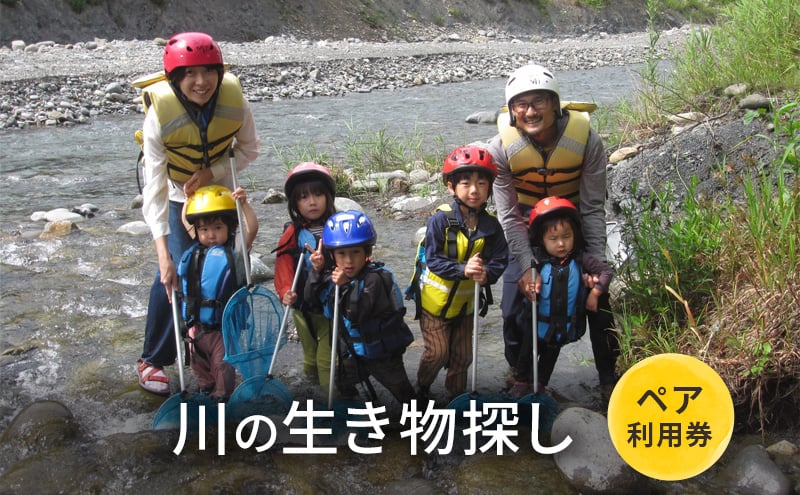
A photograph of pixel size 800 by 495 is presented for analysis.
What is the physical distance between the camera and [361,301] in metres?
3.98

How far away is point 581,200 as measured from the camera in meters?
4.29

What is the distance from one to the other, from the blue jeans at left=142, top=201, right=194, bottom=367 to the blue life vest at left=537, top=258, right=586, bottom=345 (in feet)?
6.89

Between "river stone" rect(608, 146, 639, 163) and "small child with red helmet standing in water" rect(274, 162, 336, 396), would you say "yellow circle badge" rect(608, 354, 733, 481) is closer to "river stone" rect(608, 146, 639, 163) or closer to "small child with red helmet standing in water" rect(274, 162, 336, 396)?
"small child with red helmet standing in water" rect(274, 162, 336, 396)

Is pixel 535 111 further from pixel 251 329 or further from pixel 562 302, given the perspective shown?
pixel 251 329

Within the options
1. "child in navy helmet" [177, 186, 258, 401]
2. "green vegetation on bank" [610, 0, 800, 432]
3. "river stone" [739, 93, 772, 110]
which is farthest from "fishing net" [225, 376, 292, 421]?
"river stone" [739, 93, 772, 110]

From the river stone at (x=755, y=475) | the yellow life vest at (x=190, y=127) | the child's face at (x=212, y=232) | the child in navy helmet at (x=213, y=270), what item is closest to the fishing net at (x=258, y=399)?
the child in navy helmet at (x=213, y=270)

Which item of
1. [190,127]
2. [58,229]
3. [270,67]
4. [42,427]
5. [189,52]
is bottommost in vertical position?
[42,427]

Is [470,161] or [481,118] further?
[481,118]

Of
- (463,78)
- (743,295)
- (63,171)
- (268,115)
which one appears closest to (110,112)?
(268,115)

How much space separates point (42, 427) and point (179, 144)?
5.63ft

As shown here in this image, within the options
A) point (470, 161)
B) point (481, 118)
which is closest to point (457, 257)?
point (470, 161)

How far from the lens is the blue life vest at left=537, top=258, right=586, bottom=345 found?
13.3ft

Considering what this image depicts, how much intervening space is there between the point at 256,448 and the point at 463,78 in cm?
1984

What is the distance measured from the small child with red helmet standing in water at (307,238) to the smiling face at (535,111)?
1.14m
